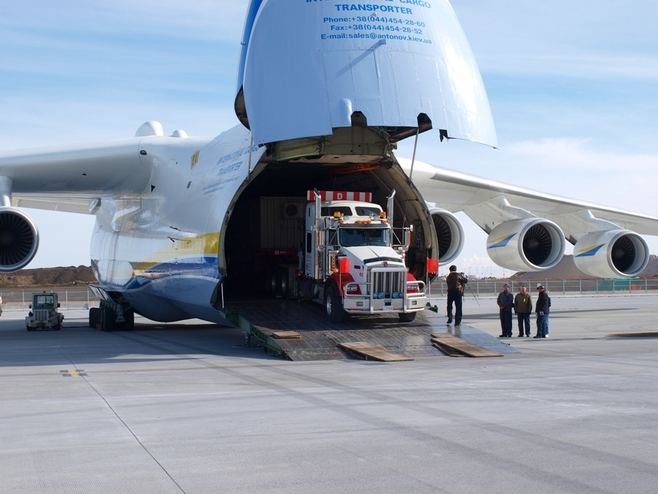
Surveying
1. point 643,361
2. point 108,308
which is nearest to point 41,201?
point 108,308

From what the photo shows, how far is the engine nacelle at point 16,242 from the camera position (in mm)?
18234

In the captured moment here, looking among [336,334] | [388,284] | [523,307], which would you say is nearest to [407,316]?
[388,284]

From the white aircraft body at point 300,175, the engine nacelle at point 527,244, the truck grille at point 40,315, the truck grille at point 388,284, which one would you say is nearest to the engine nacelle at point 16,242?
the white aircraft body at point 300,175

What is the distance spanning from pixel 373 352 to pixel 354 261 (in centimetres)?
231

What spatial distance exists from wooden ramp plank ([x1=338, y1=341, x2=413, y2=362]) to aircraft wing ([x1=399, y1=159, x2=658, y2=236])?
23.6 ft

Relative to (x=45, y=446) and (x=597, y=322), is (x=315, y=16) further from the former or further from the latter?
(x=597, y=322)

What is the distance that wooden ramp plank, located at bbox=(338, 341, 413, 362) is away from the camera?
13.1 metres

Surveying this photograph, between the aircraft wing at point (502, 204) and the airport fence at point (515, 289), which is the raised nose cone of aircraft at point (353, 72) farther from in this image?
the airport fence at point (515, 289)

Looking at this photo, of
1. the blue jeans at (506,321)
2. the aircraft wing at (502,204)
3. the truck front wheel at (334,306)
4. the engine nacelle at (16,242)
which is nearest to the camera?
the truck front wheel at (334,306)

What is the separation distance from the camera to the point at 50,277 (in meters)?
81.8

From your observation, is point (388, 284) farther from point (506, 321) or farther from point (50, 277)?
point (50, 277)

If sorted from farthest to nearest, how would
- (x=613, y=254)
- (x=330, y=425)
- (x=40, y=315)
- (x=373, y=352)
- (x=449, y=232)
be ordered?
(x=40, y=315)
(x=613, y=254)
(x=449, y=232)
(x=373, y=352)
(x=330, y=425)

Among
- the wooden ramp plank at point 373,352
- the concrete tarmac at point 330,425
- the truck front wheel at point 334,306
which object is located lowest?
the concrete tarmac at point 330,425

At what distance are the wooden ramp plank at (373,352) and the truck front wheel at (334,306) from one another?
1.26 m
